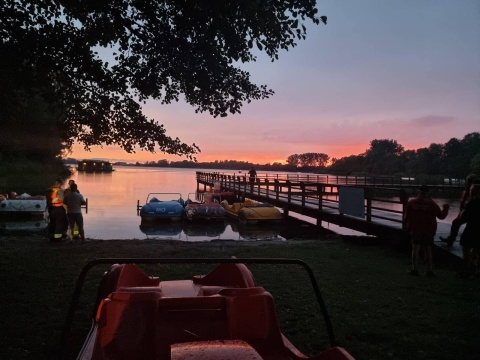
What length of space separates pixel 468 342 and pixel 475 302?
6.27ft

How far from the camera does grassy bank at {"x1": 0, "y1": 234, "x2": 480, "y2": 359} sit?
5.05 metres

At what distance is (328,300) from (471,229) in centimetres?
348

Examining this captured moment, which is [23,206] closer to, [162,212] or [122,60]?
[162,212]

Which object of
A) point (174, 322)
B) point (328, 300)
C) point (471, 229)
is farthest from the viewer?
point (471, 229)

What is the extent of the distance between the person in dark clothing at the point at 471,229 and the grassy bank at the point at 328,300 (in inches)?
16.8

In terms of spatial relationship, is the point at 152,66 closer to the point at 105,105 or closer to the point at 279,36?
the point at 105,105

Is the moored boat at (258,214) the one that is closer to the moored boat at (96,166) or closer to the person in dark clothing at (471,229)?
the person in dark clothing at (471,229)

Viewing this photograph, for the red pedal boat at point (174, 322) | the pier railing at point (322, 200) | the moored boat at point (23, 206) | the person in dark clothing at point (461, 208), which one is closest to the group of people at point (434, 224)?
the person in dark clothing at point (461, 208)

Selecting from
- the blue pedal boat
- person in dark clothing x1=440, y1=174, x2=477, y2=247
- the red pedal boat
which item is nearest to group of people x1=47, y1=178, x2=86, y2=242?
the blue pedal boat

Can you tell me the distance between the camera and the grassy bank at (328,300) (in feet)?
16.6

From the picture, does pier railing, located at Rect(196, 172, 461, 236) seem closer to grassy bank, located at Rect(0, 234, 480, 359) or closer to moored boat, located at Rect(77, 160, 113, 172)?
grassy bank, located at Rect(0, 234, 480, 359)

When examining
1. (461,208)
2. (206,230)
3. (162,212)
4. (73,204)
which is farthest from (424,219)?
(162,212)

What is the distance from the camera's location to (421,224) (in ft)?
27.9

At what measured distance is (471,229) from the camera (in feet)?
27.0
